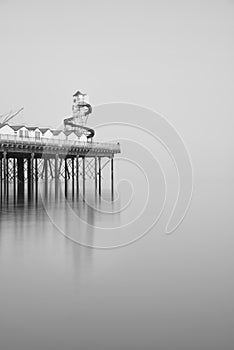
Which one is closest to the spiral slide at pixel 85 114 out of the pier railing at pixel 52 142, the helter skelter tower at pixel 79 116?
the helter skelter tower at pixel 79 116

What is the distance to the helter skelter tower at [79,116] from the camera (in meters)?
39.4

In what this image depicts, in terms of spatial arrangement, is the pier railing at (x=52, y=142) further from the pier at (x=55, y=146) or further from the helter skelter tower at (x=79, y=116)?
the helter skelter tower at (x=79, y=116)

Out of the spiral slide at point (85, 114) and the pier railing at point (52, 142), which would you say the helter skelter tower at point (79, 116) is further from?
the pier railing at point (52, 142)

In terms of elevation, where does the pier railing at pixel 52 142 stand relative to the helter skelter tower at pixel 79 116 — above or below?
below

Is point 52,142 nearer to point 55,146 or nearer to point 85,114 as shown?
point 55,146

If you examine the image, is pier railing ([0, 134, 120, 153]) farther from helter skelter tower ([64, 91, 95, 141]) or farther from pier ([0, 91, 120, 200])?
helter skelter tower ([64, 91, 95, 141])

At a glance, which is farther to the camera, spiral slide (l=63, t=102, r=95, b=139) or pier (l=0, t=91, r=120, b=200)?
spiral slide (l=63, t=102, r=95, b=139)

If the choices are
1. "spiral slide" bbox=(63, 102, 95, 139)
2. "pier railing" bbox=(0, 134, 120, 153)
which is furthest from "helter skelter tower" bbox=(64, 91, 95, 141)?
"pier railing" bbox=(0, 134, 120, 153)

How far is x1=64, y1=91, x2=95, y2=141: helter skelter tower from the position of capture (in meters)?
39.4

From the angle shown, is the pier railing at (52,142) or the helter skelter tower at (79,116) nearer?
the pier railing at (52,142)

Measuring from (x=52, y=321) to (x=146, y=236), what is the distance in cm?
943

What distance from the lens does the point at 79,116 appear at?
41031 mm

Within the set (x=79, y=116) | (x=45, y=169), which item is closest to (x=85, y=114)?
(x=79, y=116)

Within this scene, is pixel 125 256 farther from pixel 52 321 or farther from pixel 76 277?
pixel 52 321
